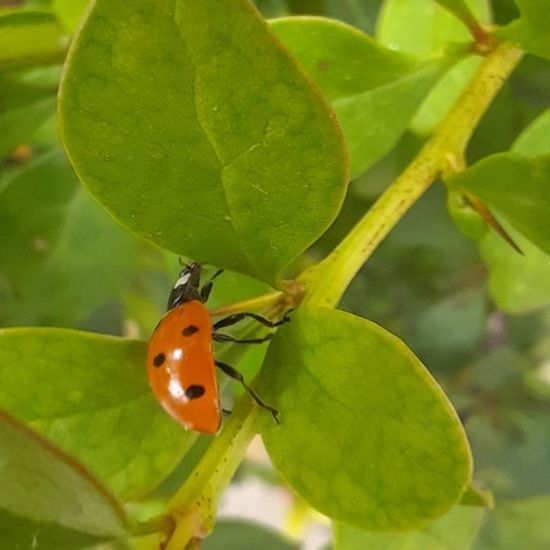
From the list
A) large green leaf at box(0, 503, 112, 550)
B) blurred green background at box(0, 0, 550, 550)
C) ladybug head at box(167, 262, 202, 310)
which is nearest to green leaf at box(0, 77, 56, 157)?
blurred green background at box(0, 0, 550, 550)

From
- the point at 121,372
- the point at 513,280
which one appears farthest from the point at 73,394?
the point at 513,280

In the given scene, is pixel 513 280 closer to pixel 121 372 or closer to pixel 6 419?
pixel 121 372

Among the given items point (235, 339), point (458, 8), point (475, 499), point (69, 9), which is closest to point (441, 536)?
point (475, 499)

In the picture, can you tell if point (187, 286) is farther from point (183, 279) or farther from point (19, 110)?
point (19, 110)

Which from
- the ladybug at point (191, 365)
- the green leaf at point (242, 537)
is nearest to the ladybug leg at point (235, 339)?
the ladybug at point (191, 365)

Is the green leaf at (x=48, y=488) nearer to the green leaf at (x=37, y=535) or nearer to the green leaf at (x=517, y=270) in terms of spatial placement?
the green leaf at (x=37, y=535)
